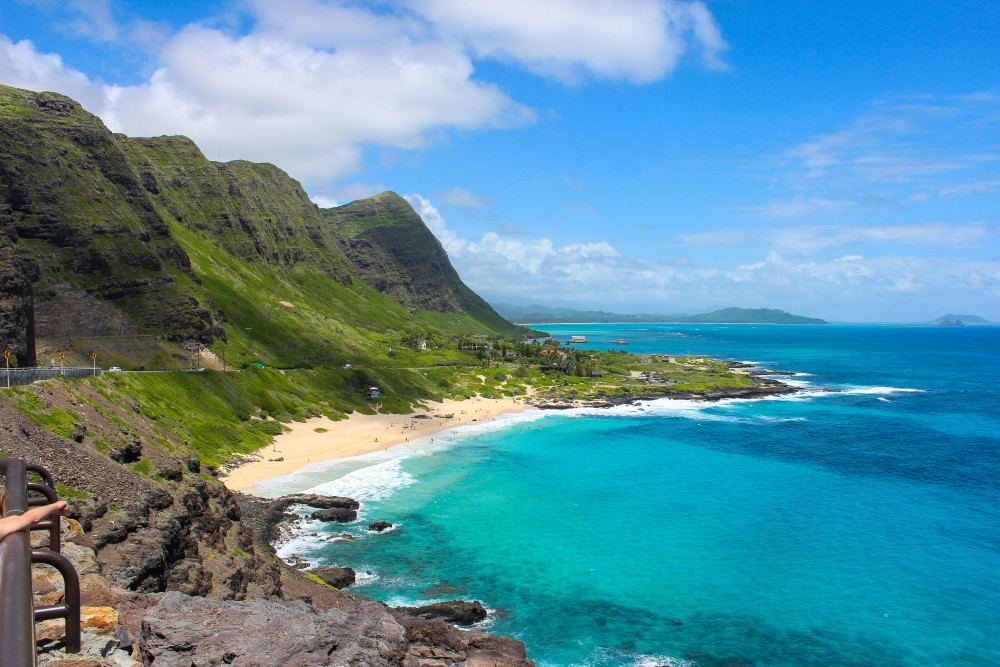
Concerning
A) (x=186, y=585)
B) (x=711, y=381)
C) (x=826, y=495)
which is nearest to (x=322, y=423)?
(x=186, y=585)

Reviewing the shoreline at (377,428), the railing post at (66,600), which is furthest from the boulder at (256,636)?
the shoreline at (377,428)

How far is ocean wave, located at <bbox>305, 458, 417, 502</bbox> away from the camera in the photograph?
2344 inches

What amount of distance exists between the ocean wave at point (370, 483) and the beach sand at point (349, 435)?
629cm

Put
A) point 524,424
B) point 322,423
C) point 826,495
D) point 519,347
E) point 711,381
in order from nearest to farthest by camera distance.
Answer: point 826,495 → point 322,423 → point 524,424 → point 711,381 → point 519,347

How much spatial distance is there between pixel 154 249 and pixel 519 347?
359ft

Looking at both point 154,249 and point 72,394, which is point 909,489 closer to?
point 72,394

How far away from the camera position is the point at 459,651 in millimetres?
30641

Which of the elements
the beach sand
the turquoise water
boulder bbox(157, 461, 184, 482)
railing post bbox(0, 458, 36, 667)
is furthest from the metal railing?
the beach sand

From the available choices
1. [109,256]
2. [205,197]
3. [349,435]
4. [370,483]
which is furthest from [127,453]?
[205,197]

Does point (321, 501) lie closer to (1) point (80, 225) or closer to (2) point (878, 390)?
(1) point (80, 225)

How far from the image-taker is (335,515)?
172 feet

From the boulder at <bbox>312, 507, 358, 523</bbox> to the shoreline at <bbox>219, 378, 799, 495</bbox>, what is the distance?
349 inches

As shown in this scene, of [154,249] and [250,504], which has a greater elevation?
[154,249]

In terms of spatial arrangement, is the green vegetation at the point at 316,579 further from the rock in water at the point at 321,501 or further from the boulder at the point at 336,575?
the rock in water at the point at 321,501
